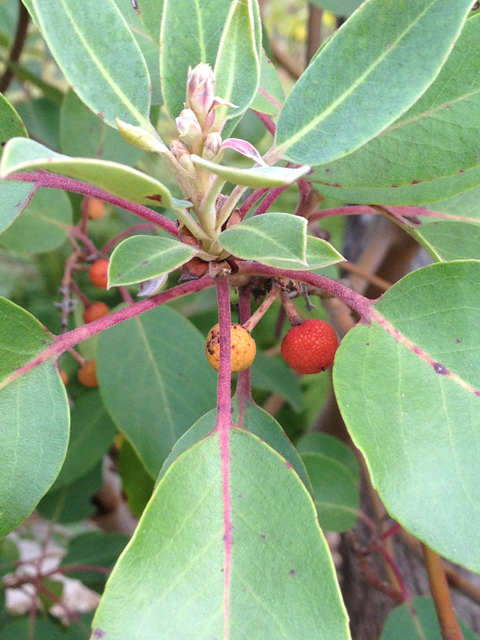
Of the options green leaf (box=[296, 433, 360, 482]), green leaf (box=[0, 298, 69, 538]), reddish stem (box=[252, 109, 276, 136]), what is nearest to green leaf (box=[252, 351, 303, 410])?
green leaf (box=[296, 433, 360, 482])

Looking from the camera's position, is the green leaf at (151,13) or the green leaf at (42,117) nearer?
the green leaf at (151,13)

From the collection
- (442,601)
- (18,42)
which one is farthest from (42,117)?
(442,601)

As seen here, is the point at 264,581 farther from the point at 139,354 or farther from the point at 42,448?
the point at 139,354

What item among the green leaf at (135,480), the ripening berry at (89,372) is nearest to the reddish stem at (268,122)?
the ripening berry at (89,372)

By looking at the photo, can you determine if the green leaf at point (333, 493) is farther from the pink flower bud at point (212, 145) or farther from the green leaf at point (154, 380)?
the pink flower bud at point (212, 145)

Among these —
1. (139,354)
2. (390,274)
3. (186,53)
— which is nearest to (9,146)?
(186,53)
